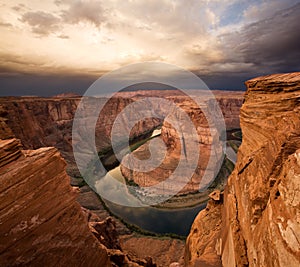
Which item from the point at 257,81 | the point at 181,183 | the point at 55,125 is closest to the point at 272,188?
the point at 257,81

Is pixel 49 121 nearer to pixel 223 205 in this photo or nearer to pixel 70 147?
pixel 70 147

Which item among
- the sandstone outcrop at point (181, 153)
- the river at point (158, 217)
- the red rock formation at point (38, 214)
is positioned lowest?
the river at point (158, 217)

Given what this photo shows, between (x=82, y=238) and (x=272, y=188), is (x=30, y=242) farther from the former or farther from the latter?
(x=272, y=188)

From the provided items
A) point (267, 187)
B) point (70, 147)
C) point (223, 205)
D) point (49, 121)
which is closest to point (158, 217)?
point (223, 205)

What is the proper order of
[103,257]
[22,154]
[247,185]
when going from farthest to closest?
[103,257] → [22,154] → [247,185]

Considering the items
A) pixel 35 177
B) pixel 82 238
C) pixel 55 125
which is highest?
pixel 35 177

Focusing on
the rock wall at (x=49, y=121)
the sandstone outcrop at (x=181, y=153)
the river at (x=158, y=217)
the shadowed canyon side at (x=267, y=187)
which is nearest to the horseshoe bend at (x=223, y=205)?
the shadowed canyon side at (x=267, y=187)

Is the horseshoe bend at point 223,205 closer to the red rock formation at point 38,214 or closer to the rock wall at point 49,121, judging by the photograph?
the red rock formation at point 38,214
